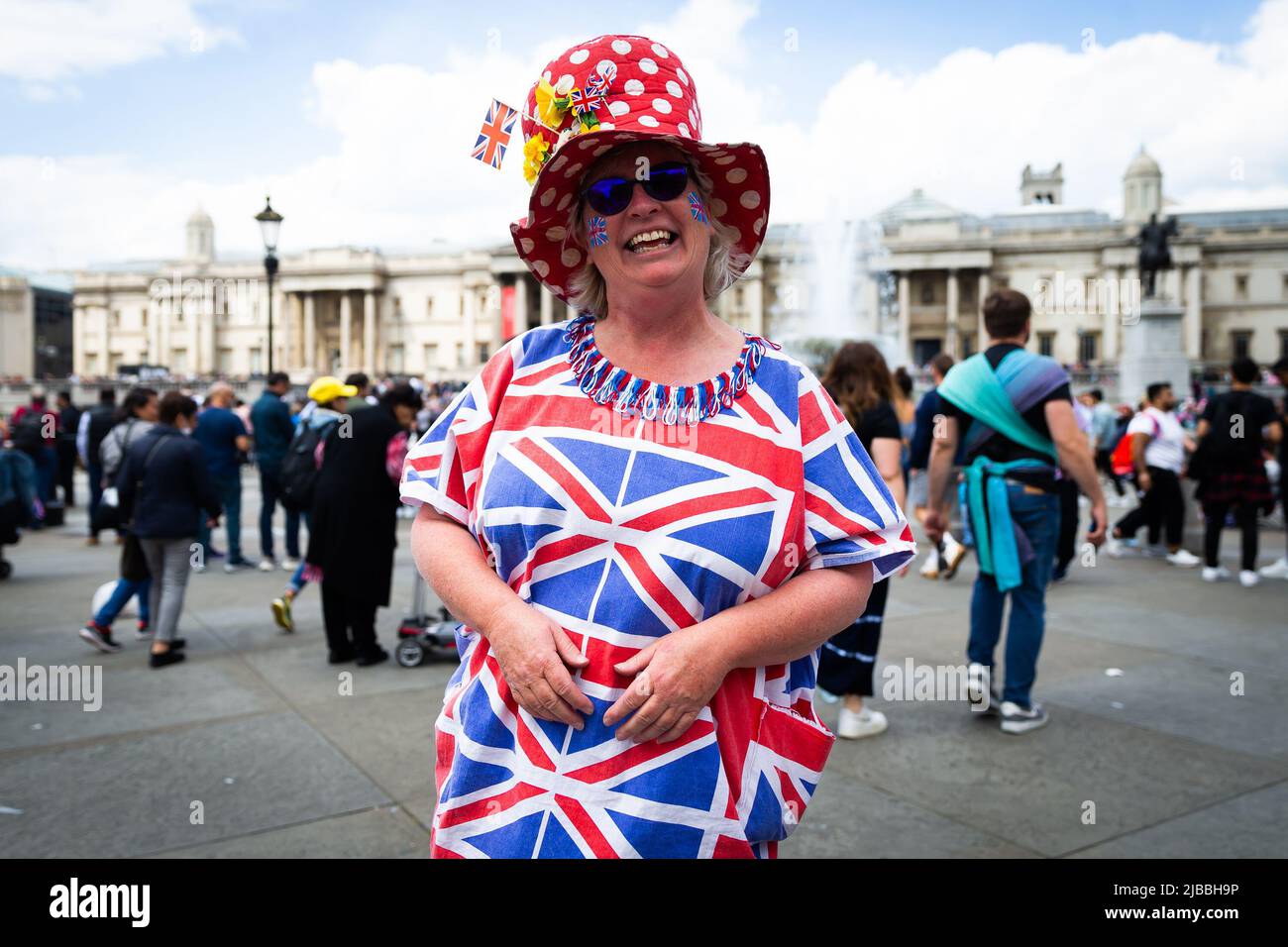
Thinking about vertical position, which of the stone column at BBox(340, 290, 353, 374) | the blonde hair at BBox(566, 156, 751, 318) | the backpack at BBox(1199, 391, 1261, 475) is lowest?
the backpack at BBox(1199, 391, 1261, 475)

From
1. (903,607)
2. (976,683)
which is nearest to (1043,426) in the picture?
(976,683)

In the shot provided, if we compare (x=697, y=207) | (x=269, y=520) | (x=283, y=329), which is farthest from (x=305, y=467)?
(x=283, y=329)

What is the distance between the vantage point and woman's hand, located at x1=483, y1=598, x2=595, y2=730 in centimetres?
152

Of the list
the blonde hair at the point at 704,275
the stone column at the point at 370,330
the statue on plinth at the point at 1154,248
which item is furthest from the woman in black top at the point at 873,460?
the stone column at the point at 370,330

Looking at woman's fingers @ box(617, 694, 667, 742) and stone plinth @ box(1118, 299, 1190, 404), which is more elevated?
stone plinth @ box(1118, 299, 1190, 404)

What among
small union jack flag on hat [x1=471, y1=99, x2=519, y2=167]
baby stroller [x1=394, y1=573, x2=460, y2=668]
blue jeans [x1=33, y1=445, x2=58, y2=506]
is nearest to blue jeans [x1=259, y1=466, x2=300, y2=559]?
baby stroller [x1=394, y1=573, x2=460, y2=668]

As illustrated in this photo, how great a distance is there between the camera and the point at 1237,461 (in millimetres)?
9477

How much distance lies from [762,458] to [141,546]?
659cm

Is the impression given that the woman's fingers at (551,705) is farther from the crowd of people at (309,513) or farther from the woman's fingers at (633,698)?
the crowd of people at (309,513)

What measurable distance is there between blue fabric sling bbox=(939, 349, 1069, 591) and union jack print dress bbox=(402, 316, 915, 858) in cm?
332

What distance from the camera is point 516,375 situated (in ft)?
5.72

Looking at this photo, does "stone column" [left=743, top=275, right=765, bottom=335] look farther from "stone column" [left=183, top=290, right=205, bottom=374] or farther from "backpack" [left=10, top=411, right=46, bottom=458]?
"backpack" [left=10, top=411, right=46, bottom=458]

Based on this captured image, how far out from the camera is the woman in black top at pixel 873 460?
4871mm
